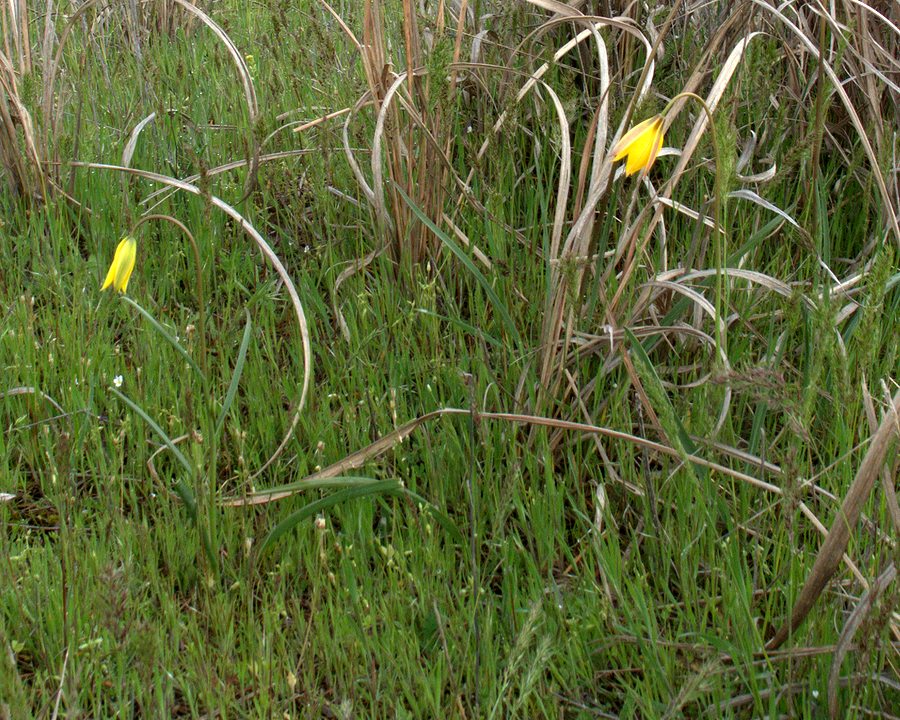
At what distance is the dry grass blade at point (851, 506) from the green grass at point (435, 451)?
0.18 ft

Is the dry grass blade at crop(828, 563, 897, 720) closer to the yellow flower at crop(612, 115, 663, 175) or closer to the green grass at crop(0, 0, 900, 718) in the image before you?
the green grass at crop(0, 0, 900, 718)

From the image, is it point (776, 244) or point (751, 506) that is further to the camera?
point (776, 244)

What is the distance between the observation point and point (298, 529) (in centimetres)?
159

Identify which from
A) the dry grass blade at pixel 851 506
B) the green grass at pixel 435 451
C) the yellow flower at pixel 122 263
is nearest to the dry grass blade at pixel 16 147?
the green grass at pixel 435 451

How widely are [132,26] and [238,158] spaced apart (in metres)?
0.73

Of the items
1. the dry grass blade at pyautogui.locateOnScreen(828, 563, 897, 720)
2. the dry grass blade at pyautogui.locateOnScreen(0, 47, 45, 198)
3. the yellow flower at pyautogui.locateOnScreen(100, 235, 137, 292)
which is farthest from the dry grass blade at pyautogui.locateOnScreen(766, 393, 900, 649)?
the dry grass blade at pyautogui.locateOnScreen(0, 47, 45, 198)

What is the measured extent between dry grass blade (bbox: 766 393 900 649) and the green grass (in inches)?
2.2

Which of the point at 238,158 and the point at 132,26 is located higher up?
the point at 132,26

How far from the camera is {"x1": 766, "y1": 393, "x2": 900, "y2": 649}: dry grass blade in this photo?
1.06 m

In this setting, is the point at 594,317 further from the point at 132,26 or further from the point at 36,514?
the point at 132,26

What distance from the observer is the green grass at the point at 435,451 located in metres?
1.29

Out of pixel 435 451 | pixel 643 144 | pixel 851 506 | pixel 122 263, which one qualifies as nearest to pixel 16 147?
pixel 122 263

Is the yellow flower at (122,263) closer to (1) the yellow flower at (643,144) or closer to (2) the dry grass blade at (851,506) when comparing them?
(1) the yellow flower at (643,144)

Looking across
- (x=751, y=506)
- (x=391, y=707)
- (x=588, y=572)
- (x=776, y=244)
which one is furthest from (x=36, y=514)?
(x=776, y=244)
